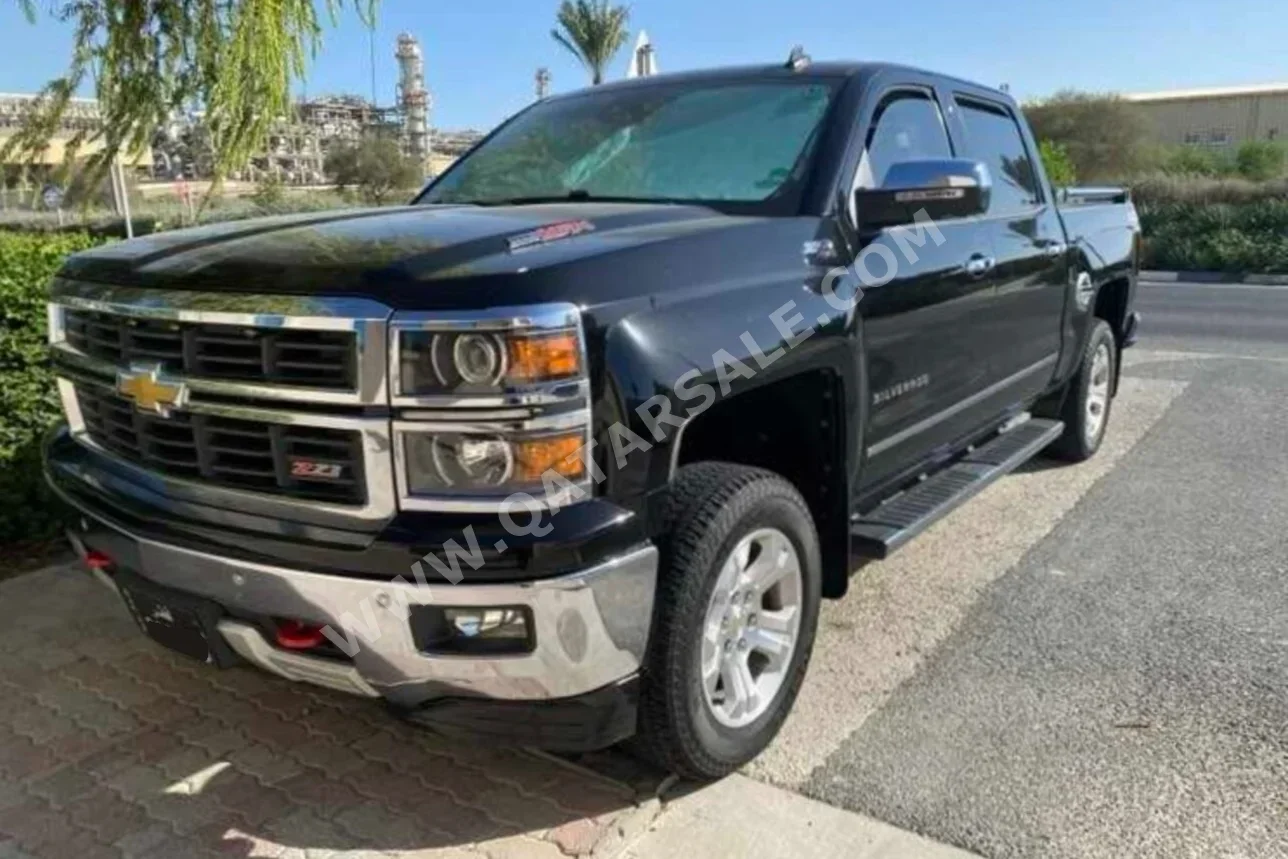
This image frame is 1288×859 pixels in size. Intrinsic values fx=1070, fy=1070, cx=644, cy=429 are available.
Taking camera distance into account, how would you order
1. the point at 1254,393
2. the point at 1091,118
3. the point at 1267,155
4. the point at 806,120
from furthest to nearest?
the point at 1091,118 < the point at 1267,155 < the point at 1254,393 < the point at 806,120

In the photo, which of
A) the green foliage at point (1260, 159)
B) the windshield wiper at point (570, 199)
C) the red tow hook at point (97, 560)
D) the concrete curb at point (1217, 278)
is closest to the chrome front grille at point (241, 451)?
the red tow hook at point (97, 560)

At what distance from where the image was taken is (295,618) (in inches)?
95.0

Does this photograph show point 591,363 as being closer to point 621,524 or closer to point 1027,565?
point 621,524

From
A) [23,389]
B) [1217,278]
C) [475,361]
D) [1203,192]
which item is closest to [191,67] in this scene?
[23,389]

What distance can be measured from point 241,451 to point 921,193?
202 cm

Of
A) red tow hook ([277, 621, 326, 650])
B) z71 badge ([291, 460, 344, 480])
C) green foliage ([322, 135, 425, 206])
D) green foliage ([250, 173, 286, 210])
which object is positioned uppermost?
green foliage ([322, 135, 425, 206])

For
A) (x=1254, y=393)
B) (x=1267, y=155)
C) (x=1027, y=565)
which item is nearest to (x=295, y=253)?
(x=1027, y=565)

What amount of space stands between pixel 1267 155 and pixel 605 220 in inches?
1749

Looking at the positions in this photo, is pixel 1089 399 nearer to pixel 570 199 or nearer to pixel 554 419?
pixel 570 199

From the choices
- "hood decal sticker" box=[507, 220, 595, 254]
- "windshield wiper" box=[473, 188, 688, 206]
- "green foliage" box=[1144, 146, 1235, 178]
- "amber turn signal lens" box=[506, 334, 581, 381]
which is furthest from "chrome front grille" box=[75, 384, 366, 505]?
"green foliage" box=[1144, 146, 1235, 178]

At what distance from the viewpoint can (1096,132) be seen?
47000mm

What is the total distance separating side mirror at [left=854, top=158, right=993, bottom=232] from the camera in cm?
318

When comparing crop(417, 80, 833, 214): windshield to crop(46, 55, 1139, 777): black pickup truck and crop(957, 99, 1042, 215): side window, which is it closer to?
crop(46, 55, 1139, 777): black pickup truck

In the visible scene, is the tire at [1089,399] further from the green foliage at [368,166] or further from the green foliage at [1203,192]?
the green foliage at [368,166]
